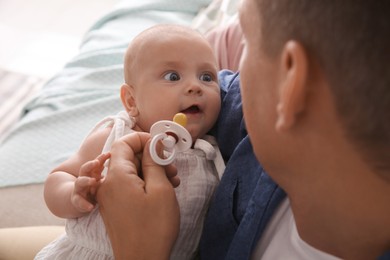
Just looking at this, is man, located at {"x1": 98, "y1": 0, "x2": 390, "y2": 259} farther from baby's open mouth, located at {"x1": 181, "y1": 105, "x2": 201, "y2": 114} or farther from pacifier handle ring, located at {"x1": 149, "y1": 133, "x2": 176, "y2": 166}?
baby's open mouth, located at {"x1": 181, "y1": 105, "x2": 201, "y2": 114}

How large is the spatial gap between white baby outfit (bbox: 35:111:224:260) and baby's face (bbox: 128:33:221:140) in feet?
0.15

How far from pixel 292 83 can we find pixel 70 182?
21.1 inches

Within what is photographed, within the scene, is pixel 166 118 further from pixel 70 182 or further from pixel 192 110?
pixel 70 182

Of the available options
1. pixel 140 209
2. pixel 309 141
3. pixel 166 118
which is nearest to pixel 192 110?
pixel 166 118

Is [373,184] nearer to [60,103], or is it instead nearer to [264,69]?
[264,69]

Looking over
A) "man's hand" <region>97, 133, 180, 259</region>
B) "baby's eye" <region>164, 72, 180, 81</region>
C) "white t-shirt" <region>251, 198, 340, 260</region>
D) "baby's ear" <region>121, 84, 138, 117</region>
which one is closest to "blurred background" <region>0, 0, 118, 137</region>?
"baby's ear" <region>121, 84, 138, 117</region>

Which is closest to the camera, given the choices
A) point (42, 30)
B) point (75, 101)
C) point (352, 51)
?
point (352, 51)

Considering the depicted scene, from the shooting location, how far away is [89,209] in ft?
2.64

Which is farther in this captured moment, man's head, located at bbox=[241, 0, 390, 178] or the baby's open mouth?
the baby's open mouth

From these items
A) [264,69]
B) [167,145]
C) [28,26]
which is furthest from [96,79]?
[28,26]

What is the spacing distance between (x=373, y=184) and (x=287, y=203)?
22 centimetres

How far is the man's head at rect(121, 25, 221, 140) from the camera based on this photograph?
94 centimetres

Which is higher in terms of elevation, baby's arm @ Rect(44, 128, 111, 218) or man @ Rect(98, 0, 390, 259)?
man @ Rect(98, 0, 390, 259)

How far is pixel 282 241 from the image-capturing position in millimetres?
787
